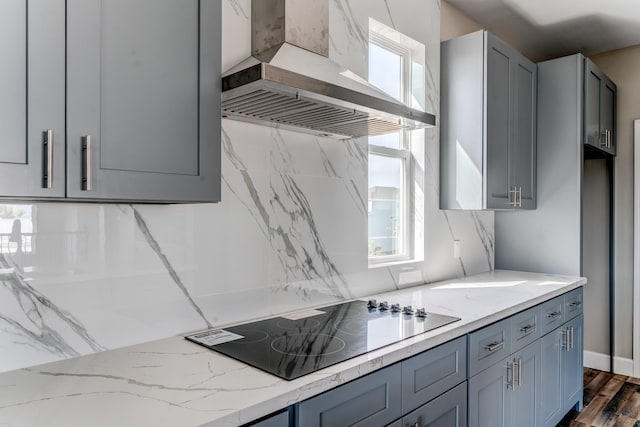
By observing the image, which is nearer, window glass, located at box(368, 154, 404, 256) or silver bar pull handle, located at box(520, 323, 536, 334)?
silver bar pull handle, located at box(520, 323, 536, 334)

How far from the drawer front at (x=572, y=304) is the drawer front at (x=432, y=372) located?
134 centimetres

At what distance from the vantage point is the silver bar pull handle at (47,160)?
3.43ft

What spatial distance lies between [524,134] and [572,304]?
1153 mm

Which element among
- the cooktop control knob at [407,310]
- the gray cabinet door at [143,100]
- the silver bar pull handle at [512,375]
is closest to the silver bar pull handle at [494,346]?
the silver bar pull handle at [512,375]

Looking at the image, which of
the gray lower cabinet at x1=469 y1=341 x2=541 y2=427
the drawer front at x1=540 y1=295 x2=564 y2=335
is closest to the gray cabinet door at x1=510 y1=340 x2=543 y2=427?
the gray lower cabinet at x1=469 y1=341 x2=541 y2=427

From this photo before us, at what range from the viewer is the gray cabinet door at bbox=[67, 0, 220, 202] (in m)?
1.11

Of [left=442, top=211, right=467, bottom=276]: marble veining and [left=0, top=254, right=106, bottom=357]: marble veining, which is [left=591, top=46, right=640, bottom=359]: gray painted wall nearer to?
[left=442, top=211, right=467, bottom=276]: marble veining

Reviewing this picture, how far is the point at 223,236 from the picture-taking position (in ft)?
5.87

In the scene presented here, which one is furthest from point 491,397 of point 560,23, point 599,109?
point 560,23

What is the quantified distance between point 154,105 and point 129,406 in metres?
0.77

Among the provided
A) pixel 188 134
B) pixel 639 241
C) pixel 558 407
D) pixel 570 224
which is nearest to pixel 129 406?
pixel 188 134

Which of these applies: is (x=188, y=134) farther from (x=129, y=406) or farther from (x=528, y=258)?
(x=528, y=258)

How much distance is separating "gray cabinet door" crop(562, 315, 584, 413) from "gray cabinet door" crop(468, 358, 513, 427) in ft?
2.83

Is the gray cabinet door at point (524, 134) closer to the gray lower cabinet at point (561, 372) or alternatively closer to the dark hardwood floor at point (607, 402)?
the gray lower cabinet at point (561, 372)
